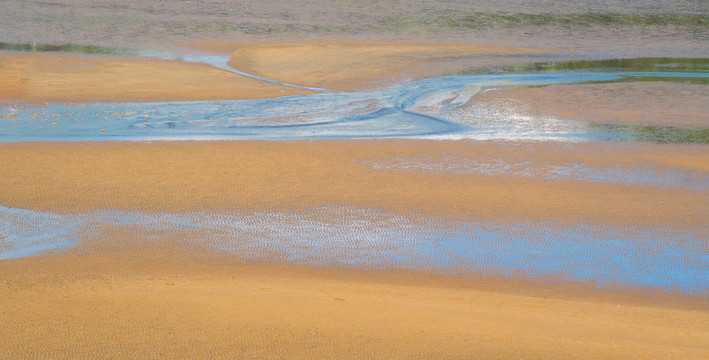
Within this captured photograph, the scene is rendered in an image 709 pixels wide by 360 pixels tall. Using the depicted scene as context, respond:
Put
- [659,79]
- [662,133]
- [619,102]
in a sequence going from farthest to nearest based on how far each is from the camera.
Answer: [659,79] → [619,102] → [662,133]

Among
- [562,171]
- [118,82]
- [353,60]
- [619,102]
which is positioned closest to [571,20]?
[353,60]

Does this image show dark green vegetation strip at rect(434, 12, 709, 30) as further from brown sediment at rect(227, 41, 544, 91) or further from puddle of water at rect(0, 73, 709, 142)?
puddle of water at rect(0, 73, 709, 142)

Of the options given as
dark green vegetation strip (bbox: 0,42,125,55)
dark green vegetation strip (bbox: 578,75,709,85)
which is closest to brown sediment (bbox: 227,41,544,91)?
dark green vegetation strip (bbox: 0,42,125,55)

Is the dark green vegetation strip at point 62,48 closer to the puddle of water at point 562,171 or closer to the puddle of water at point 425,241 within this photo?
the puddle of water at point 562,171

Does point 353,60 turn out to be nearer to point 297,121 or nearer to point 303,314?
point 297,121

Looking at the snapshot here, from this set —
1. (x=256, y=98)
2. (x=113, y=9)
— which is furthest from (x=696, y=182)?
(x=113, y=9)

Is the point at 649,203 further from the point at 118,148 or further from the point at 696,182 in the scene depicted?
the point at 118,148
